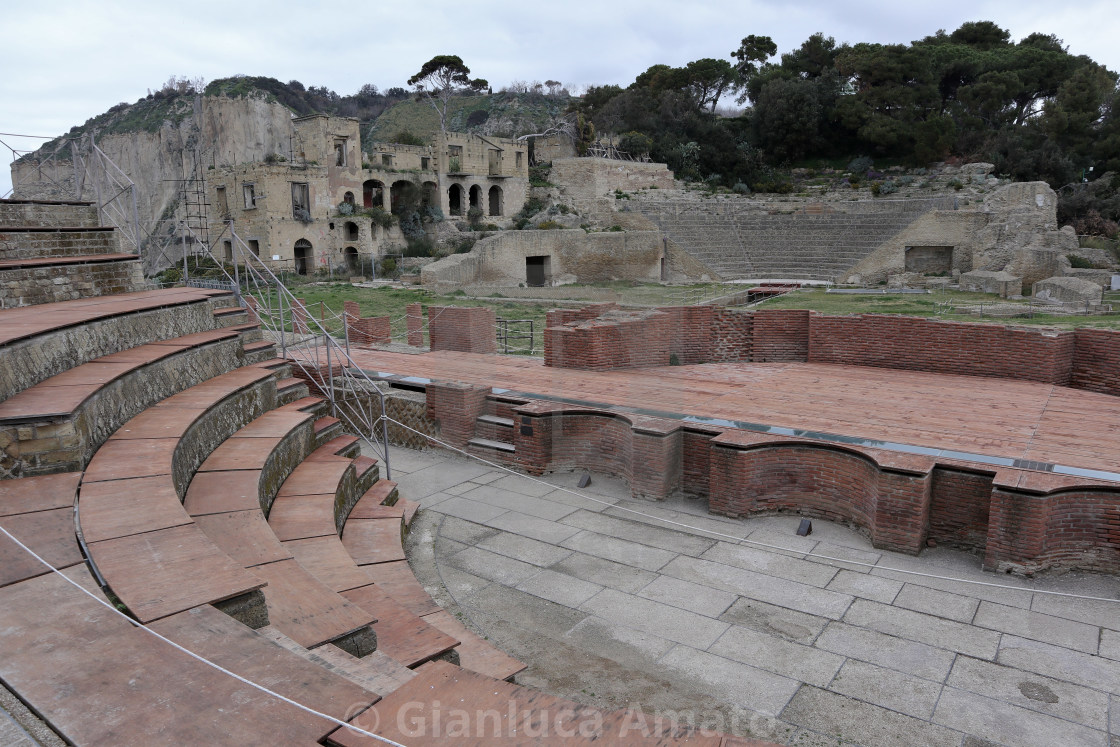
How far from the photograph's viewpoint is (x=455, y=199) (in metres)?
40.8

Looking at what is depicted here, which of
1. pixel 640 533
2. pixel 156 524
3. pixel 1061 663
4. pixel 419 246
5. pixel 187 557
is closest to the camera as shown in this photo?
pixel 187 557

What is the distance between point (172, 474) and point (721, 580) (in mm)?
3844

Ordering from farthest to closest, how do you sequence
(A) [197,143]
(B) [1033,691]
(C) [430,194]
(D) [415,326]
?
(A) [197,143], (C) [430,194], (D) [415,326], (B) [1033,691]

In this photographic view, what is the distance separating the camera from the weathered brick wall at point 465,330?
38.8ft

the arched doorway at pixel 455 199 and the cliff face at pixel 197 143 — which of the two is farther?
the cliff face at pixel 197 143

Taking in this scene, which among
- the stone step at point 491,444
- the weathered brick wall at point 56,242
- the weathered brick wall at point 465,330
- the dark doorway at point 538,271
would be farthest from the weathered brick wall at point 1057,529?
the dark doorway at point 538,271

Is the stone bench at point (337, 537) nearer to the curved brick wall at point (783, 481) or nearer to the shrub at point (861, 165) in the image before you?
the curved brick wall at point (783, 481)

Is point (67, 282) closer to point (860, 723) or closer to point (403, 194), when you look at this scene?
point (860, 723)

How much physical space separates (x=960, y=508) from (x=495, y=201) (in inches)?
1485

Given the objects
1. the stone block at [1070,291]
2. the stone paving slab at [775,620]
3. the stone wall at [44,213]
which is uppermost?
the stone wall at [44,213]

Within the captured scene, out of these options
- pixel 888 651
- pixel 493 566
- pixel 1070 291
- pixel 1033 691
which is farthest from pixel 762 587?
pixel 1070 291

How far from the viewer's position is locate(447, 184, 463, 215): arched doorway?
1542 inches

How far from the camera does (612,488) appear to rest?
25.0 ft

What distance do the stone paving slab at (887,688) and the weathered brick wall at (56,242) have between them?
8.25 metres
